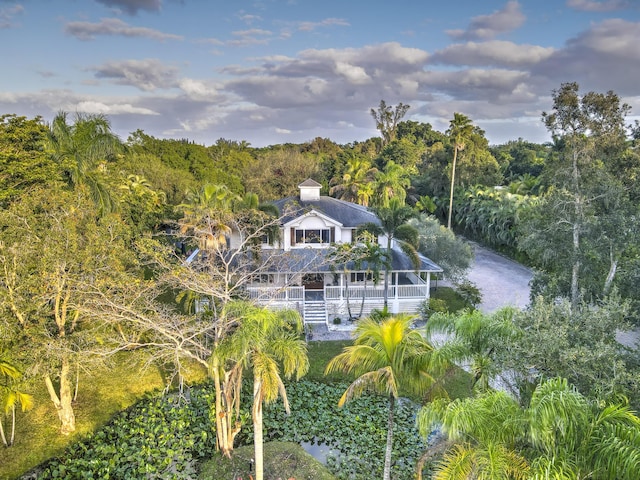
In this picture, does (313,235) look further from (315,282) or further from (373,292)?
(373,292)

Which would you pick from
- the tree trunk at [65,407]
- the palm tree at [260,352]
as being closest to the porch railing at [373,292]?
the palm tree at [260,352]

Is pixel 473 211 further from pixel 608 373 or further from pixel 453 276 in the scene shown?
pixel 608 373

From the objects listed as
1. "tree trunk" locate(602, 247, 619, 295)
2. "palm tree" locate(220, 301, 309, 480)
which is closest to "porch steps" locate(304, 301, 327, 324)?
"palm tree" locate(220, 301, 309, 480)

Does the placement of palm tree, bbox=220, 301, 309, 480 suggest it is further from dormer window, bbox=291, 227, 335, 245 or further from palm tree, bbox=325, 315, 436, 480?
dormer window, bbox=291, 227, 335, 245

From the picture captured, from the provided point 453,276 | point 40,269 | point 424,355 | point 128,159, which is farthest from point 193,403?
point 128,159

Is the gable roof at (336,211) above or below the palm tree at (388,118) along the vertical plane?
below

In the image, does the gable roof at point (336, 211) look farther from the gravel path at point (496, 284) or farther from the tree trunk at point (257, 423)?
the tree trunk at point (257, 423)
